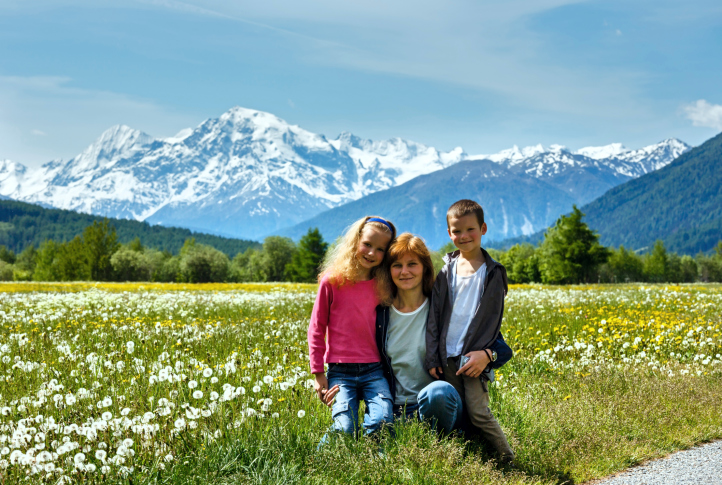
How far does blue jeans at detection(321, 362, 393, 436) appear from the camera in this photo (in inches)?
175

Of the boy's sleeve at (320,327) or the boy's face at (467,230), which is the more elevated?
the boy's face at (467,230)

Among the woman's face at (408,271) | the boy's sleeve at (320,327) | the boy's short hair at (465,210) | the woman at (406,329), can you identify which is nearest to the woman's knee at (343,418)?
the woman at (406,329)

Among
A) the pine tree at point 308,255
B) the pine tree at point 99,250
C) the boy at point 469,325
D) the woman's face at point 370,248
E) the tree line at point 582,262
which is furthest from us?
the pine tree at point 308,255

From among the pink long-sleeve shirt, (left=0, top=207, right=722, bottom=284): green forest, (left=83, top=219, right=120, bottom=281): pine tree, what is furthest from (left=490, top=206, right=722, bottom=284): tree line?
(left=83, top=219, right=120, bottom=281): pine tree

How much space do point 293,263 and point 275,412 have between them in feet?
279

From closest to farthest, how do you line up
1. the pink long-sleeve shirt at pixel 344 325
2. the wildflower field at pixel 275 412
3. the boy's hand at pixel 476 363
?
the wildflower field at pixel 275 412 < the boy's hand at pixel 476 363 < the pink long-sleeve shirt at pixel 344 325

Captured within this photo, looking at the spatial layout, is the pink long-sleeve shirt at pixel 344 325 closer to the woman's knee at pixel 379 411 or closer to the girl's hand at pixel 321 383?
the girl's hand at pixel 321 383

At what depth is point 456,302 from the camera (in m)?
4.65

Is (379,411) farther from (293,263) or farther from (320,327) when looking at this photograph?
(293,263)

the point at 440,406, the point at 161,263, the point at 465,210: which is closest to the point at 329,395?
the point at 440,406

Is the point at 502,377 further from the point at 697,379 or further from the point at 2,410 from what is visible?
the point at 2,410

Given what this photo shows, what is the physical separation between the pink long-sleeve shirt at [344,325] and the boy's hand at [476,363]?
82 cm

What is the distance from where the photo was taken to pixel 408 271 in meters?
4.77

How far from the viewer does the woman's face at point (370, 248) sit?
15.9 feet
